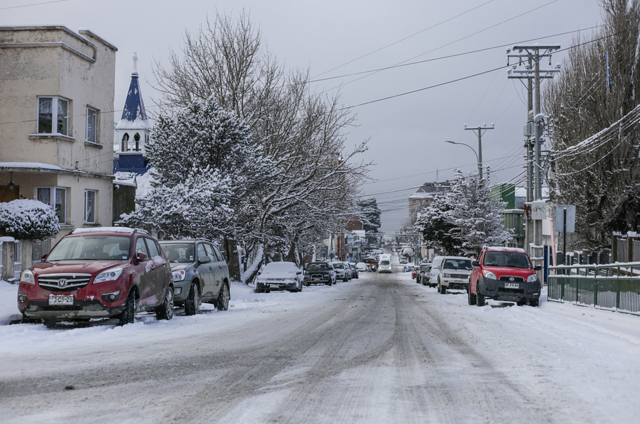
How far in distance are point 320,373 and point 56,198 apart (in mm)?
19155

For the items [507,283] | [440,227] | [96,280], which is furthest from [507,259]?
[440,227]

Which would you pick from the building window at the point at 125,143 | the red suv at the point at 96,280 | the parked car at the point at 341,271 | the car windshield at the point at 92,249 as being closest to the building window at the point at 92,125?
the building window at the point at 125,143

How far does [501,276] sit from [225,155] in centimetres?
1252

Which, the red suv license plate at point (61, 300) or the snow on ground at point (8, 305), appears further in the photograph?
the snow on ground at point (8, 305)

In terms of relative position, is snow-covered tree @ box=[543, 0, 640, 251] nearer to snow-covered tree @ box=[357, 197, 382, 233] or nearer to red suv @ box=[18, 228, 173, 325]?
snow-covered tree @ box=[357, 197, 382, 233]

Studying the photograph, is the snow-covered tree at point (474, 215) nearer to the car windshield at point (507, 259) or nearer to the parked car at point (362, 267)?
the car windshield at point (507, 259)

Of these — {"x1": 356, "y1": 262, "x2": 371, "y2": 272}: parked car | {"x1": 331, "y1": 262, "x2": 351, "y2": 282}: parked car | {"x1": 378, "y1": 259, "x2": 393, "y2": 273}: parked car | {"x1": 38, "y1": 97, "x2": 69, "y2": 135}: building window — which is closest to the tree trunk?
{"x1": 38, "y1": 97, "x2": 69, "y2": 135}: building window

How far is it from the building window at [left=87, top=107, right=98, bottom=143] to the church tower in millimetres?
9889

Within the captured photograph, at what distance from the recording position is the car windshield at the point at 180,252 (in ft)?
55.5

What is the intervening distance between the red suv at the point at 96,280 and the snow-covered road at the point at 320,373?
0.38m

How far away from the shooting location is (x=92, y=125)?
87.7 feet

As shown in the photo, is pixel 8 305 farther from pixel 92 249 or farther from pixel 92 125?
pixel 92 125

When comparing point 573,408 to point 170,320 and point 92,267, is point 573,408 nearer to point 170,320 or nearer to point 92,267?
point 92,267

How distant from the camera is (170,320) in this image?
47.4 feet
